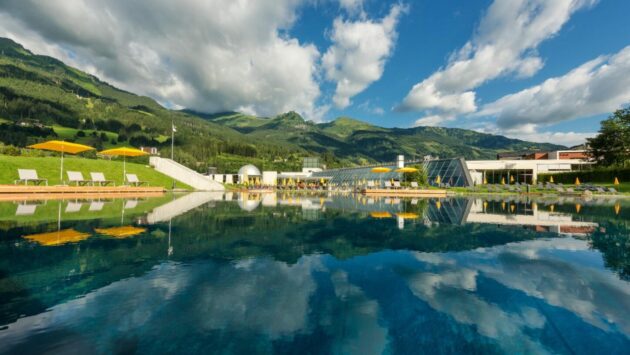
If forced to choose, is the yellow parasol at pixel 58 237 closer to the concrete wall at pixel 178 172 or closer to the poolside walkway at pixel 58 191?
the poolside walkway at pixel 58 191

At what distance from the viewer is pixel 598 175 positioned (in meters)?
46.9

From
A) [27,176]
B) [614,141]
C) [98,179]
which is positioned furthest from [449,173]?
[27,176]

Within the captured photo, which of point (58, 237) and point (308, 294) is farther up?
point (58, 237)

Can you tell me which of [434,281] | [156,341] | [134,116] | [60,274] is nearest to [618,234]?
[434,281]

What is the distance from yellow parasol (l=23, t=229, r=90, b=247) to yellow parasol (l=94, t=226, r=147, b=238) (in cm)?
58

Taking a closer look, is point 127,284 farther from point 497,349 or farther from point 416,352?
point 497,349

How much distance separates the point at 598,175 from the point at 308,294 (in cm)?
6098

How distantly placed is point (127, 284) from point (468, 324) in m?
5.55

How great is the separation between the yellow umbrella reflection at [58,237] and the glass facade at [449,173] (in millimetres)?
39794

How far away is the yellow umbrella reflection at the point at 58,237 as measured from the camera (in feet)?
27.3

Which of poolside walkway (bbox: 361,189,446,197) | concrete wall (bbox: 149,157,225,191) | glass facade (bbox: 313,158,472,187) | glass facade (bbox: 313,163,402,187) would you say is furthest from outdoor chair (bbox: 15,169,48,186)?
glass facade (bbox: 313,163,402,187)

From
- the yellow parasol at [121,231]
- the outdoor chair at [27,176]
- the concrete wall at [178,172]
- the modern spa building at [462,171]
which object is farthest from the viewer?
the modern spa building at [462,171]

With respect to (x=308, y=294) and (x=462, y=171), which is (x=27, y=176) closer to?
(x=308, y=294)

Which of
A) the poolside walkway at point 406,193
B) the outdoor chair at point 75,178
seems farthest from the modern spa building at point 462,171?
the outdoor chair at point 75,178
